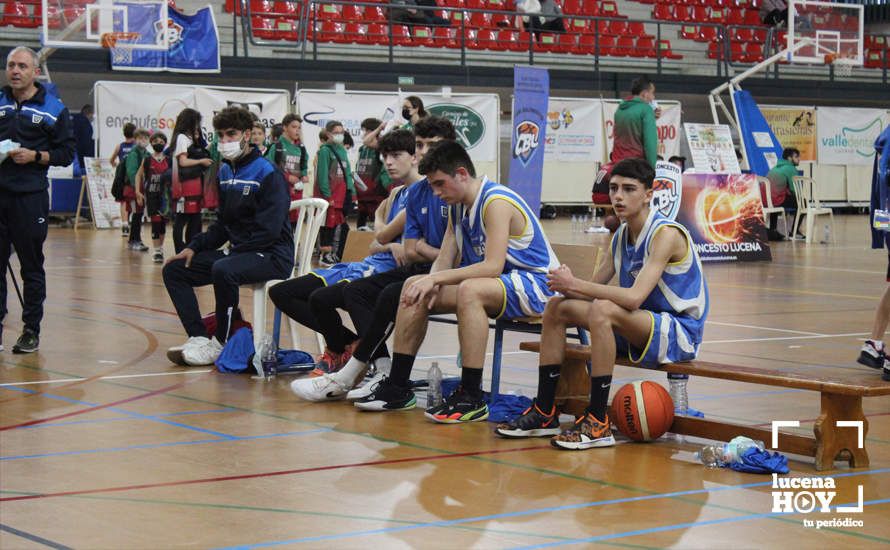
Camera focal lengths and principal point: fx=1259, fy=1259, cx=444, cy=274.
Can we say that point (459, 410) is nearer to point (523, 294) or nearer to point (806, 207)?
point (523, 294)

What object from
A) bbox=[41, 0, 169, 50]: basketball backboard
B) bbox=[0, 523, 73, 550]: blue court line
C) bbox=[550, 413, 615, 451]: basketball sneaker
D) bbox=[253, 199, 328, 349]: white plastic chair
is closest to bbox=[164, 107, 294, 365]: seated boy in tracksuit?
bbox=[253, 199, 328, 349]: white plastic chair

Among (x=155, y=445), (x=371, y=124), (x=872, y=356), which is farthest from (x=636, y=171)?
(x=371, y=124)

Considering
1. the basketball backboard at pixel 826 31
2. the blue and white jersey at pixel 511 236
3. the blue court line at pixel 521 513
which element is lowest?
the blue court line at pixel 521 513

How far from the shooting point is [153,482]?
4742mm

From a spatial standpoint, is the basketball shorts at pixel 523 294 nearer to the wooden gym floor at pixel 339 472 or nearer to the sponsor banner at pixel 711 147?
the wooden gym floor at pixel 339 472

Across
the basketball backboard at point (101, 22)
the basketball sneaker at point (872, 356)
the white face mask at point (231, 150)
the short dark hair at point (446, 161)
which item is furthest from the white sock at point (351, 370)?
the basketball backboard at point (101, 22)

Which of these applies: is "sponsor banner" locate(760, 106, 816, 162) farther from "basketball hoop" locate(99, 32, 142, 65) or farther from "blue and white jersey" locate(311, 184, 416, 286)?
"blue and white jersey" locate(311, 184, 416, 286)

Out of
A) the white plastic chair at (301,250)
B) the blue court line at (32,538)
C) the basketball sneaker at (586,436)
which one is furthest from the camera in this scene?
the white plastic chair at (301,250)

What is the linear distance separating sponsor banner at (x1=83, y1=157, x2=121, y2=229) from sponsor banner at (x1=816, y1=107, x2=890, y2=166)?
56.4 feet

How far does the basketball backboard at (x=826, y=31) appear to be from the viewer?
24.6m

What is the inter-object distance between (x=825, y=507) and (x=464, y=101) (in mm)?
22063

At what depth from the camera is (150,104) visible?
76.8ft

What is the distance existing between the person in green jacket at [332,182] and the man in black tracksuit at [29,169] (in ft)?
24.5

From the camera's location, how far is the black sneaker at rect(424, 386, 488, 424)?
6066 mm
